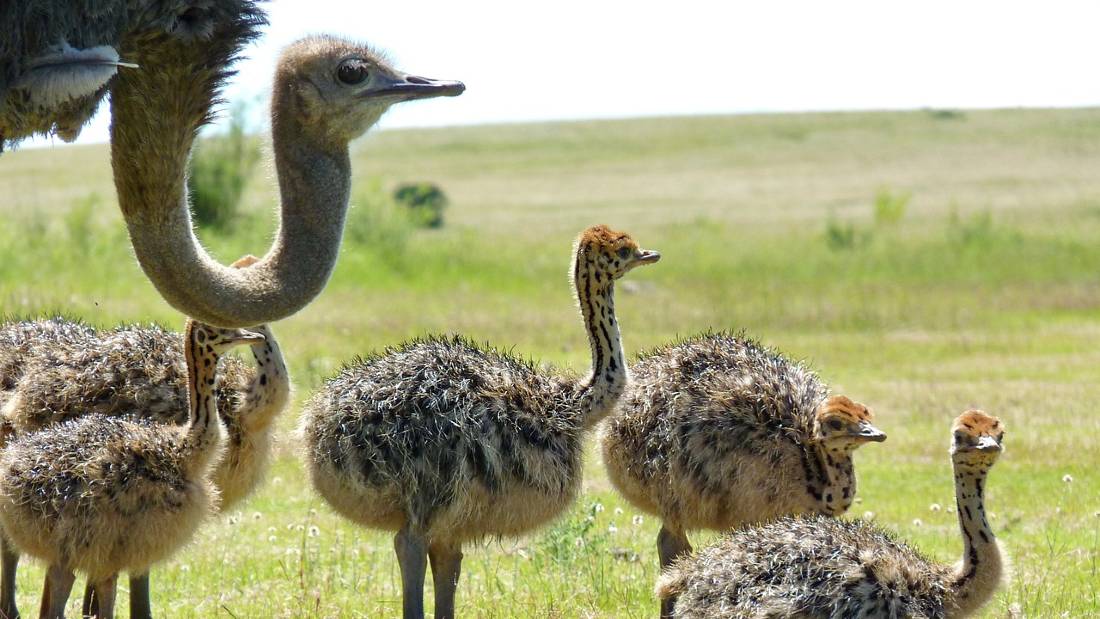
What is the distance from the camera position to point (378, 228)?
28.2 m

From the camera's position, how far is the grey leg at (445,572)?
6.70 metres

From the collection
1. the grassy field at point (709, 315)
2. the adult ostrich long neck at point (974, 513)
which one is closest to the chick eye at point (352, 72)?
the grassy field at point (709, 315)

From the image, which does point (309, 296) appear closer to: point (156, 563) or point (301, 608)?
point (156, 563)

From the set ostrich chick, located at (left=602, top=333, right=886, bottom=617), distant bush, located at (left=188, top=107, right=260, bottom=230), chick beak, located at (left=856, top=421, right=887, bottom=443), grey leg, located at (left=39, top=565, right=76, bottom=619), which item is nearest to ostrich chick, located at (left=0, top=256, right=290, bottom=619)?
grey leg, located at (left=39, top=565, right=76, bottom=619)

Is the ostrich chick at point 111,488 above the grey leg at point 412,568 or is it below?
above

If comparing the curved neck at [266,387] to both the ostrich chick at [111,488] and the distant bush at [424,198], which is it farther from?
the distant bush at [424,198]

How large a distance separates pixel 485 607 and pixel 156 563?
5.47 ft

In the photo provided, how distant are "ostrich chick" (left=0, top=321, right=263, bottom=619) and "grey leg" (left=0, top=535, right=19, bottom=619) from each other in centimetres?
60

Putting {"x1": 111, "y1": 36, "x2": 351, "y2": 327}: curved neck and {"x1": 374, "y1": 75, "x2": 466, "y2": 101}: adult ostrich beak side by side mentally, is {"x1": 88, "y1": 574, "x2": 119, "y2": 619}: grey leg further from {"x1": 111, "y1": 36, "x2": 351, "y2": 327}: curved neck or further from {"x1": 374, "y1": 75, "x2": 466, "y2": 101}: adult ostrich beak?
{"x1": 374, "y1": 75, "x2": 466, "y2": 101}: adult ostrich beak

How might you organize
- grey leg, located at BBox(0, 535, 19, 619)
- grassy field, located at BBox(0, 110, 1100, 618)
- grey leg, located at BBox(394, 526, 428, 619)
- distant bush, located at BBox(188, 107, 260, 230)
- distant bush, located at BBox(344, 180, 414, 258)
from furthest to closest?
distant bush, located at BBox(188, 107, 260, 230) < distant bush, located at BBox(344, 180, 414, 258) < grassy field, located at BBox(0, 110, 1100, 618) < grey leg, located at BBox(0, 535, 19, 619) < grey leg, located at BBox(394, 526, 428, 619)

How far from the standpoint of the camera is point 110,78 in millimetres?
5652

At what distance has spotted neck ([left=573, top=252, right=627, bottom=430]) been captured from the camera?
22.7 feet

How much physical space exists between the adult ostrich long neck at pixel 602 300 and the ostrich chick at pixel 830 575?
1.02 m

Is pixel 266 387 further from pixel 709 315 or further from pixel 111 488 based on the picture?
pixel 709 315
